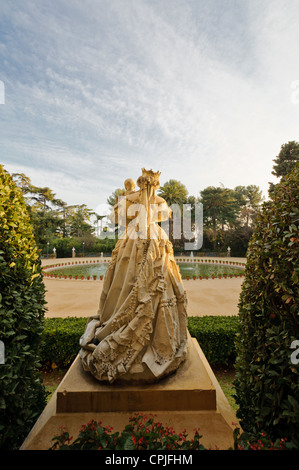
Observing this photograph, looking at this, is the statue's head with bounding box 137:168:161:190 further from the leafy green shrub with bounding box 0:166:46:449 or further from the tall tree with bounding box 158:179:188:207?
the tall tree with bounding box 158:179:188:207

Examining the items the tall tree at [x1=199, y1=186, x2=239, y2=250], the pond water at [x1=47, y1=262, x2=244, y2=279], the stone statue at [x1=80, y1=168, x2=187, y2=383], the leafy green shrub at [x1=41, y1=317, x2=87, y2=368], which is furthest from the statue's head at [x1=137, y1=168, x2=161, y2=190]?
the tall tree at [x1=199, y1=186, x2=239, y2=250]

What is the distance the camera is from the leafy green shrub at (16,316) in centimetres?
198

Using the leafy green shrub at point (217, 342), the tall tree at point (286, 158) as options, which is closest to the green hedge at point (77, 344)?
the leafy green shrub at point (217, 342)

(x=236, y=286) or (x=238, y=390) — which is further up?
(x=238, y=390)

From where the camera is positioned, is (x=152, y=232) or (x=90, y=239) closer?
(x=152, y=232)

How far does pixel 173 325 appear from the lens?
2.77 m

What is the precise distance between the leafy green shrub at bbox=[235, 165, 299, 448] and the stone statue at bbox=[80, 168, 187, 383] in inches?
33.7

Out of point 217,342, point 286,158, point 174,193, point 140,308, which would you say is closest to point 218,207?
point 174,193

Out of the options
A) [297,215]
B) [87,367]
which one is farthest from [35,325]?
[297,215]

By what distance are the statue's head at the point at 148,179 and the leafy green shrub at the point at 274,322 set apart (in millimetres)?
1483
